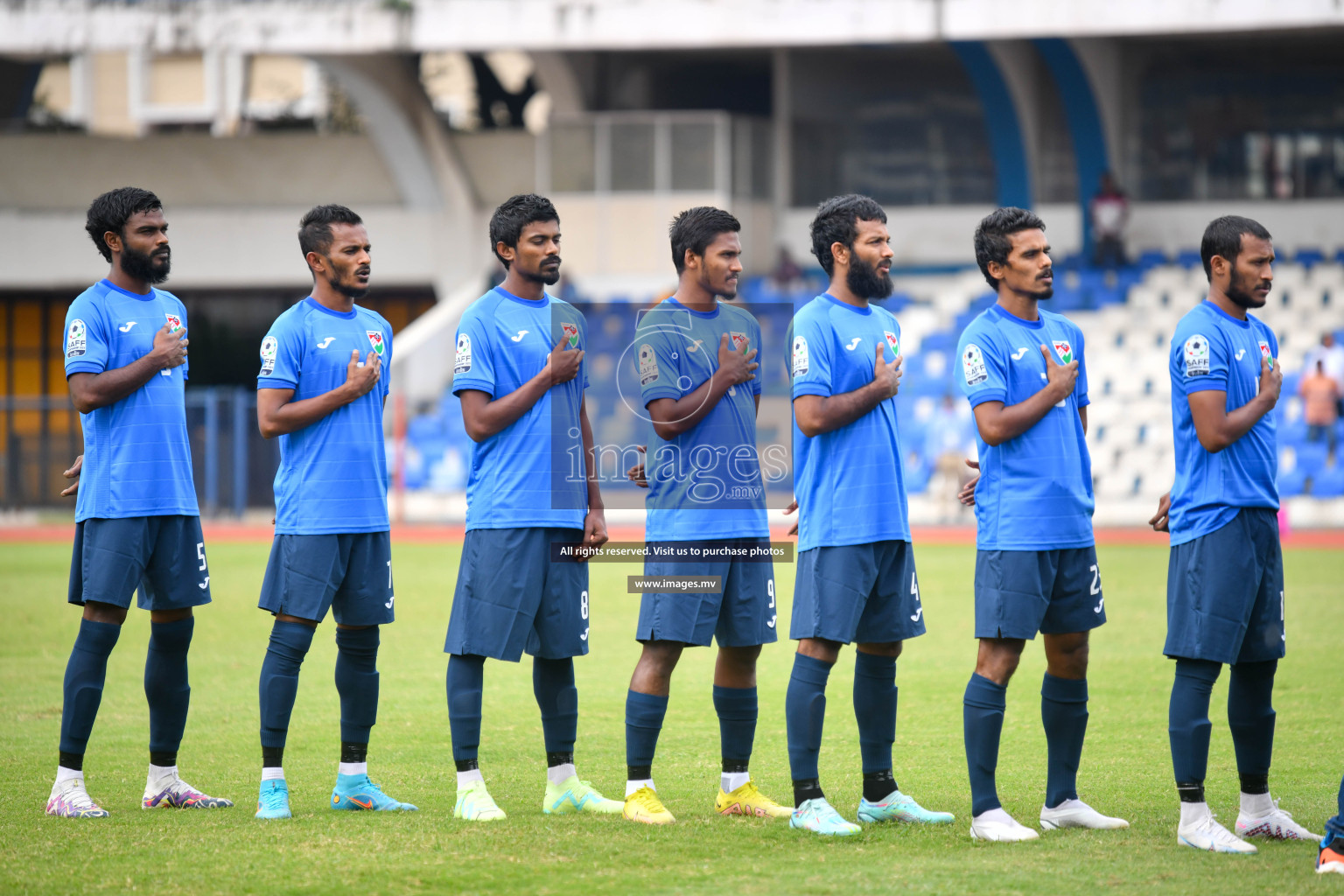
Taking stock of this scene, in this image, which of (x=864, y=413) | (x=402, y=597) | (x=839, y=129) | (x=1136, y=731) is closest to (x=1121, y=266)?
(x=839, y=129)

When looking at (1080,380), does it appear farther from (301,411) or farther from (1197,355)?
(301,411)

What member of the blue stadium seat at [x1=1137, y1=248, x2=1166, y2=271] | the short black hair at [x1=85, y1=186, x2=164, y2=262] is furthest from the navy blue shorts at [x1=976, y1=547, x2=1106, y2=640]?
the blue stadium seat at [x1=1137, y1=248, x2=1166, y2=271]

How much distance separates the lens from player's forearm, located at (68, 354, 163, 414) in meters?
6.07

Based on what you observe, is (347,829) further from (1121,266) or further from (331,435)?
(1121,266)

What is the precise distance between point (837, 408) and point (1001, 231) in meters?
0.92

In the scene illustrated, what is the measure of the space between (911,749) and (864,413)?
2.19m

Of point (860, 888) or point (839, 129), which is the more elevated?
point (839, 129)

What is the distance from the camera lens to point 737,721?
5949 millimetres

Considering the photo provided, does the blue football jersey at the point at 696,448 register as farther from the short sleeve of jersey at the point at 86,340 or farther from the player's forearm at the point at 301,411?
the short sleeve of jersey at the point at 86,340

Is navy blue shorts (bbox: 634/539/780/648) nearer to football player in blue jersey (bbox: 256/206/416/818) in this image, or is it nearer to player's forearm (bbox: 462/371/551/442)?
player's forearm (bbox: 462/371/551/442)

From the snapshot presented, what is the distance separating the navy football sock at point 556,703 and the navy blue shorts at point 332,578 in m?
0.68

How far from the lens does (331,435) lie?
6090mm

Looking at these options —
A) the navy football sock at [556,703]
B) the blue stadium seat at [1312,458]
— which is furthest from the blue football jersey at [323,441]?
the blue stadium seat at [1312,458]

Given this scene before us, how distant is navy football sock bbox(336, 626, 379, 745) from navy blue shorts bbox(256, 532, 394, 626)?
68mm
